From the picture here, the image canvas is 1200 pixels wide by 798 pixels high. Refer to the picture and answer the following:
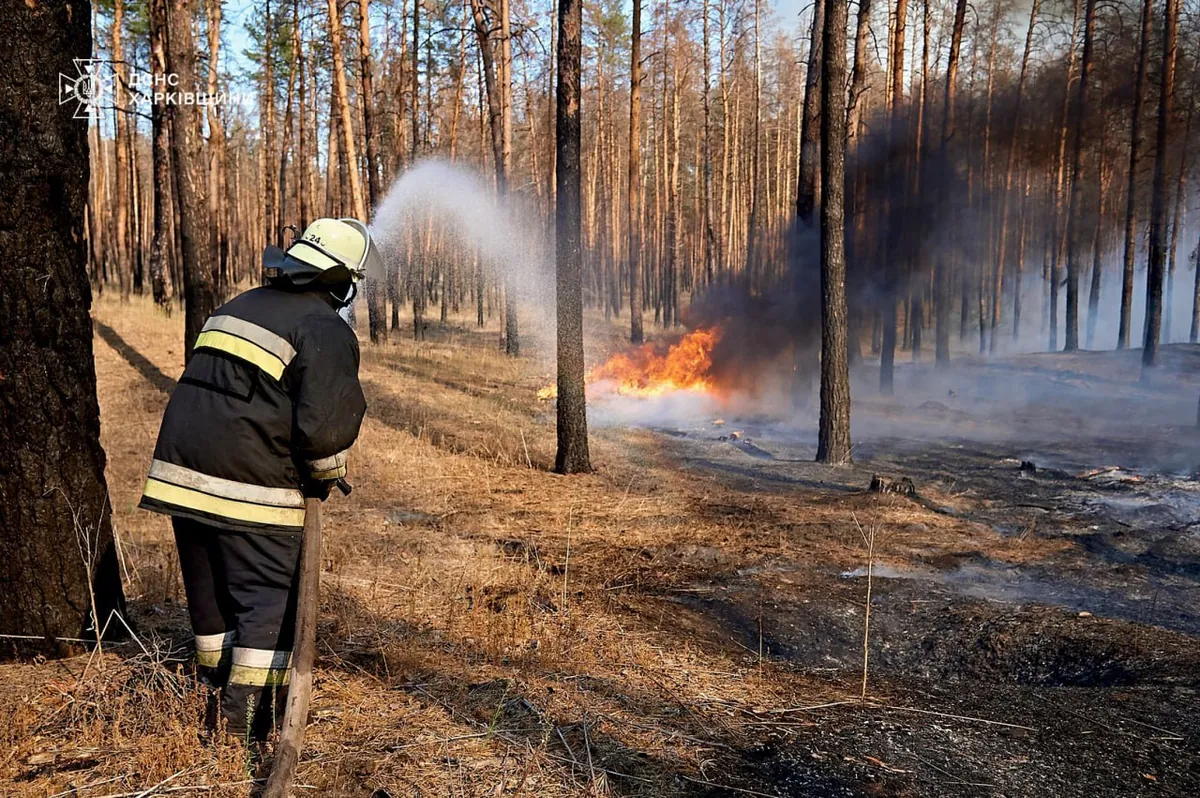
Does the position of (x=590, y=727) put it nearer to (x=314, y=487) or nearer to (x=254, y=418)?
(x=314, y=487)

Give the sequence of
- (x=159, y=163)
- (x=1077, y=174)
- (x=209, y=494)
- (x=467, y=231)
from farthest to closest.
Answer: (x=467, y=231), (x=1077, y=174), (x=159, y=163), (x=209, y=494)

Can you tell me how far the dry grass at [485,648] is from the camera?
2846 mm

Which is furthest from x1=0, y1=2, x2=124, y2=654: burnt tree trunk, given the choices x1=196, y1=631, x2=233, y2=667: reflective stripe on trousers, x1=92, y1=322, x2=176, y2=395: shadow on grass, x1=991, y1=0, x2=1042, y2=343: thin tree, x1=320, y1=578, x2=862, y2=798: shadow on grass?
x1=991, y1=0, x2=1042, y2=343: thin tree

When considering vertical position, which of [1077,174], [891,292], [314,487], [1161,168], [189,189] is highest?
[1077,174]

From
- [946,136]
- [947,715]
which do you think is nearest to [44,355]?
[947,715]

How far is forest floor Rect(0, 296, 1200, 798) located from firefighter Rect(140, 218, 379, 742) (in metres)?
0.30

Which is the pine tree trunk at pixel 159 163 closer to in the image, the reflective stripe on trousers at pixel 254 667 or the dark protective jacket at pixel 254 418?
the dark protective jacket at pixel 254 418

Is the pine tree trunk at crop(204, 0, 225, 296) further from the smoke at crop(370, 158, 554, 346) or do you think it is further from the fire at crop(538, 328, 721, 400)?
the fire at crop(538, 328, 721, 400)

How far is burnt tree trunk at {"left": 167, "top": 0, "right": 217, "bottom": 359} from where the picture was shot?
35.2 feet

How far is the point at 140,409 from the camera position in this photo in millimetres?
10266

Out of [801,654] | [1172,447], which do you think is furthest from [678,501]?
[1172,447]

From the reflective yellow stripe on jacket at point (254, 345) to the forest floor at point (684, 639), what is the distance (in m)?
1.33

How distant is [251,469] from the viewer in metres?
2.83

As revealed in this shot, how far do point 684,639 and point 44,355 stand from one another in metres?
3.49
